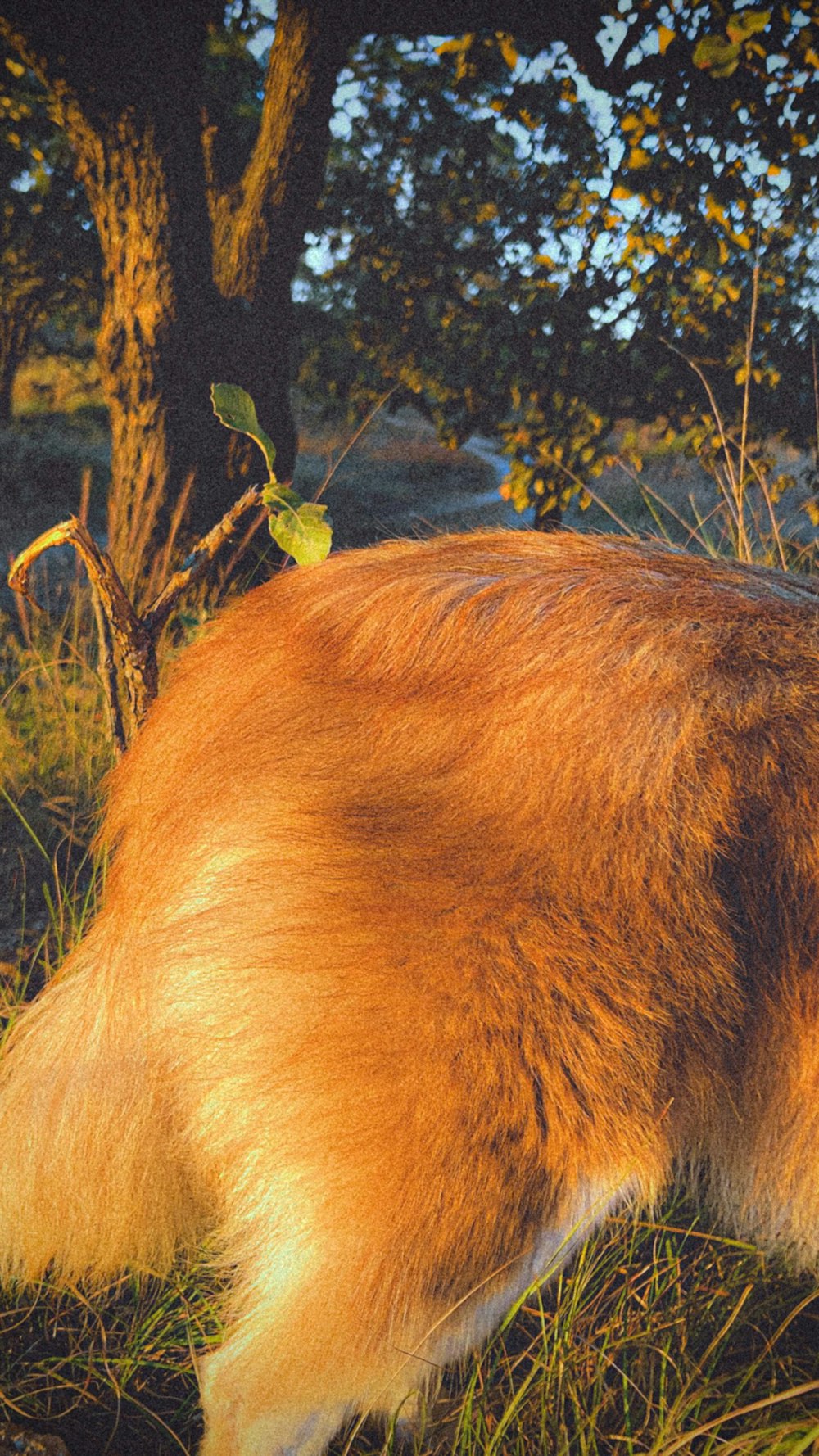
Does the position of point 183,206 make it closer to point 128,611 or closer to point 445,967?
point 128,611

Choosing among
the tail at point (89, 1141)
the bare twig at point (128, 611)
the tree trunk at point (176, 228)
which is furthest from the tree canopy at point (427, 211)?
the tail at point (89, 1141)

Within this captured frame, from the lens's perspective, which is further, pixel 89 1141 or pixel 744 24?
pixel 744 24

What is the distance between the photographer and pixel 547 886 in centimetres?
87

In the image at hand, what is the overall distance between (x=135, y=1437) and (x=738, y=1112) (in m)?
0.74

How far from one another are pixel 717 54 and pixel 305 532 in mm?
1606

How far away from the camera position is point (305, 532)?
1.42 meters

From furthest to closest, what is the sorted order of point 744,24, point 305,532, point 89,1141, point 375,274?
point 375,274 → point 744,24 → point 305,532 → point 89,1141

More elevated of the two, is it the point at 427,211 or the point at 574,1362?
the point at 427,211

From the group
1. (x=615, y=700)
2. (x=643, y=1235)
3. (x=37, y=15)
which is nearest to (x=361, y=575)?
(x=615, y=700)

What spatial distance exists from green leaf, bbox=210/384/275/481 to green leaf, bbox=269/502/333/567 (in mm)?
64

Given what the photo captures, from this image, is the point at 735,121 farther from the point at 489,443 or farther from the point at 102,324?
the point at 102,324

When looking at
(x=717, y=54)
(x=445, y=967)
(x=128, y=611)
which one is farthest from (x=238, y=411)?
(x=717, y=54)

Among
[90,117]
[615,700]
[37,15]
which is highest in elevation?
[37,15]

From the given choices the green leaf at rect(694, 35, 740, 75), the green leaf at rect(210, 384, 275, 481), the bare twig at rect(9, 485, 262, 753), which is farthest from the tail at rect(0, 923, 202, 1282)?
the green leaf at rect(694, 35, 740, 75)
